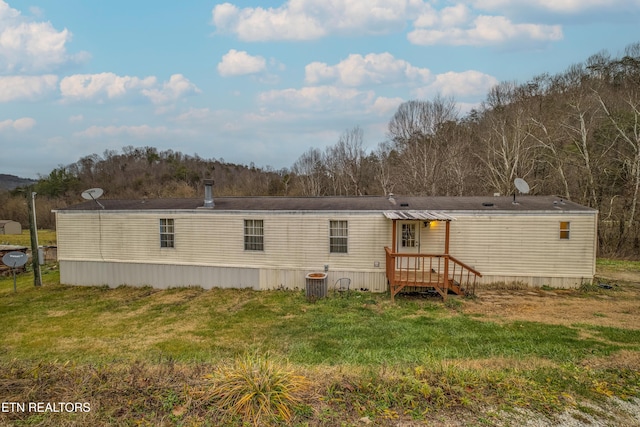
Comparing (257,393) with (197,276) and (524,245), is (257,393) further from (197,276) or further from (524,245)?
(524,245)

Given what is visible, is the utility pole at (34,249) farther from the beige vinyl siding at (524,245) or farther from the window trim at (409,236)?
the beige vinyl siding at (524,245)

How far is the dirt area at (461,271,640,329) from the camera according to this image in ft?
26.9

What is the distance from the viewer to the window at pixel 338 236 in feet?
38.4

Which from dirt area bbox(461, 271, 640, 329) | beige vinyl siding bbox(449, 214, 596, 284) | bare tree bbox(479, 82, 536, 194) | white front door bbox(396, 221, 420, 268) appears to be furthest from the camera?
bare tree bbox(479, 82, 536, 194)

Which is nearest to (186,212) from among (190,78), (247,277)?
(247,277)

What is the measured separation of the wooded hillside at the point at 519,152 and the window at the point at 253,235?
18.7 m

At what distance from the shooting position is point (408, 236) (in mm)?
11555

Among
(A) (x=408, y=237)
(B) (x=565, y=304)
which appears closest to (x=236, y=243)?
(A) (x=408, y=237)

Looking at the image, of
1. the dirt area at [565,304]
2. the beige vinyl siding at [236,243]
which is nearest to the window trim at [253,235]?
the beige vinyl siding at [236,243]

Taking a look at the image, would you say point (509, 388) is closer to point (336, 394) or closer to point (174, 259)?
point (336, 394)

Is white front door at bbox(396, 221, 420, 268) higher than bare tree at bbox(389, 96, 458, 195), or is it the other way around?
bare tree at bbox(389, 96, 458, 195)

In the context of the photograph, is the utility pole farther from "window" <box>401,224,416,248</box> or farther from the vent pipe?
"window" <box>401,224,416,248</box>

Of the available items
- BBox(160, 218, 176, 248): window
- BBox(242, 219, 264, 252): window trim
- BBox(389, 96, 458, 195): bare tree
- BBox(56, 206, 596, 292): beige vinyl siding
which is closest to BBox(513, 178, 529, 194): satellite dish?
BBox(56, 206, 596, 292): beige vinyl siding

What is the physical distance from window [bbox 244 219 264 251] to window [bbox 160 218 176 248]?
303 centimetres
